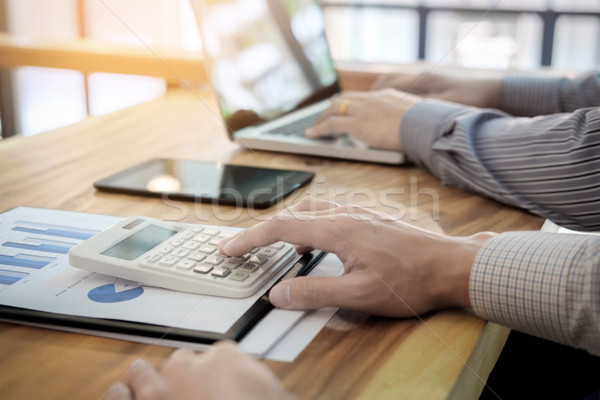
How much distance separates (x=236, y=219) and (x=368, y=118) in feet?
1.36

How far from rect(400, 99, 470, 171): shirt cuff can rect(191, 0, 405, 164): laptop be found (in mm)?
Result: 39

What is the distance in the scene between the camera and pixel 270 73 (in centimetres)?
125

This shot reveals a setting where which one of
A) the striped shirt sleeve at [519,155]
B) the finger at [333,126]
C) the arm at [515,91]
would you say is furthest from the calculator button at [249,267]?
the arm at [515,91]

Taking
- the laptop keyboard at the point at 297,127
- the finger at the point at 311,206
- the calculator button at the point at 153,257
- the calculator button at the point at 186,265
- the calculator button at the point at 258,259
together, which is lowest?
the calculator button at the point at 258,259

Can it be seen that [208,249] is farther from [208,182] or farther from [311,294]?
[208,182]

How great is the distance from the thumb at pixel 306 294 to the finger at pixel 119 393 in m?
0.16

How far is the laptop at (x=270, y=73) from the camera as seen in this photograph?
113cm

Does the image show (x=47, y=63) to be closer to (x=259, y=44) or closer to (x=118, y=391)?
(x=259, y=44)

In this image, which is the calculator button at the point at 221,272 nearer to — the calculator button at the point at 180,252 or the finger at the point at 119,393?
the calculator button at the point at 180,252

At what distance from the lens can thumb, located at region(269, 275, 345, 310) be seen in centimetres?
59

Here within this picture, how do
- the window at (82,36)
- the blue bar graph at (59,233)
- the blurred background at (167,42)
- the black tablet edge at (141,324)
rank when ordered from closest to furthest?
the black tablet edge at (141,324)
the blue bar graph at (59,233)
the blurred background at (167,42)
the window at (82,36)

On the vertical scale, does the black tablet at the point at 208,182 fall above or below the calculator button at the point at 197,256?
below

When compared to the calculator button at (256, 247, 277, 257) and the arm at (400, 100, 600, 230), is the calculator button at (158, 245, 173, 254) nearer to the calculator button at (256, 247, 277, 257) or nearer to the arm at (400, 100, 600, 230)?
the calculator button at (256, 247, 277, 257)

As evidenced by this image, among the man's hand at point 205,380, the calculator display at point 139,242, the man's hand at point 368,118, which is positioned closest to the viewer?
the man's hand at point 205,380
